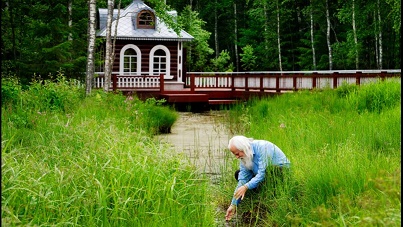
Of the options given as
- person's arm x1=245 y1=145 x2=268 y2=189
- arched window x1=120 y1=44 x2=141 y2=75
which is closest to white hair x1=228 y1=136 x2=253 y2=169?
person's arm x1=245 y1=145 x2=268 y2=189

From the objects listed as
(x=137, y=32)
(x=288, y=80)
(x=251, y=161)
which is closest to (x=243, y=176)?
(x=251, y=161)

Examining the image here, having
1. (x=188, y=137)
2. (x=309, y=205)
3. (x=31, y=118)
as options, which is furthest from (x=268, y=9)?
(x=309, y=205)

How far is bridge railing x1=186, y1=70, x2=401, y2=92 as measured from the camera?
18828 millimetres

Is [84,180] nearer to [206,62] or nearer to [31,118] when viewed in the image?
[31,118]

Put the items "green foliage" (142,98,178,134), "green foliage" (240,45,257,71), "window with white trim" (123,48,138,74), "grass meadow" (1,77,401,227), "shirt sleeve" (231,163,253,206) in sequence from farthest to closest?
1. "green foliage" (240,45,257,71)
2. "window with white trim" (123,48,138,74)
3. "green foliage" (142,98,178,134)
4. "shirt sleeve" (231,163,253,206)
5. "grass meadow" (1,77,401,227)

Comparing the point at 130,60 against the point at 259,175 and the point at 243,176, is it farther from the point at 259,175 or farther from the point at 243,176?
the point at 259,175

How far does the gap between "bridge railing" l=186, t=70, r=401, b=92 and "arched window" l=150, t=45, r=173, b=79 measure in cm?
249

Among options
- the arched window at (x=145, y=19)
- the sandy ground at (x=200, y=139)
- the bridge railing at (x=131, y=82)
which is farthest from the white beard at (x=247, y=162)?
the arched window at (x=145, y=19)

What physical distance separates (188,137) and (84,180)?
29.3 ft

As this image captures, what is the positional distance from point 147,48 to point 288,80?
9.27m

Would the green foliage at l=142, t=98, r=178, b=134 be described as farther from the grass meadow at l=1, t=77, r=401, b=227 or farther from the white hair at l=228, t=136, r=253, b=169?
the white hair at l=228, t=136, r=253, b=169

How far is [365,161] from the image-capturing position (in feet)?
18.3

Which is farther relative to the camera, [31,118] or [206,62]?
[206,62]

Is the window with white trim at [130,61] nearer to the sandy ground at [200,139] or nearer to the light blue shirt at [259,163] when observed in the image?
the sandy ground at [200,139]
